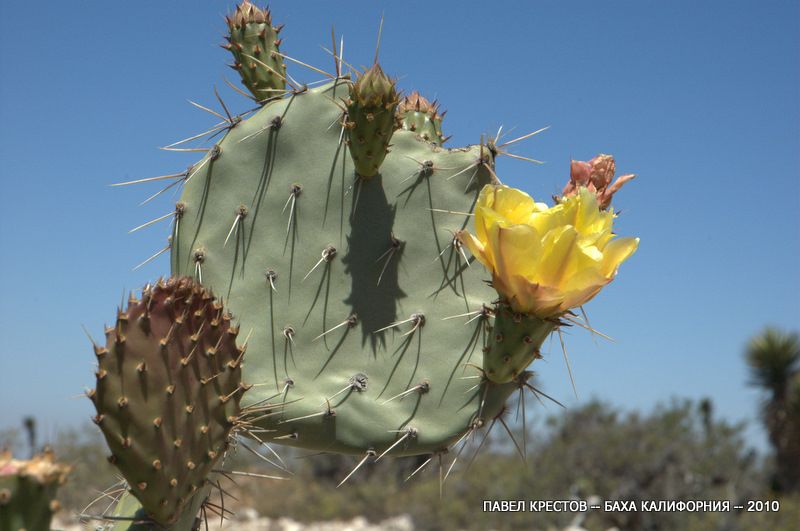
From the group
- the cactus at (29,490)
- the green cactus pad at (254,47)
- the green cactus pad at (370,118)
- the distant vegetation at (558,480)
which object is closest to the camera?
the cactus at (29,490)

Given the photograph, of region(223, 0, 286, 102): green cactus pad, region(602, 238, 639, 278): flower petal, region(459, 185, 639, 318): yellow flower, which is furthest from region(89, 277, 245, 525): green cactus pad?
region(223, 0, 286, 102): green cactus pad

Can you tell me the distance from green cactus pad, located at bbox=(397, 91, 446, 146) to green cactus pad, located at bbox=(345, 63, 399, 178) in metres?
0.35

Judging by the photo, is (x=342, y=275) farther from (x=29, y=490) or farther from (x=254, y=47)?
(x=29, y=490)

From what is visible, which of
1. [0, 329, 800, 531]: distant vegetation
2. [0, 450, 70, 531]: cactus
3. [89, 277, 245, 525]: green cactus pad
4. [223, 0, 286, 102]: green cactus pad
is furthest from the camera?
[0, 329, 800, 531]: distant vegetation

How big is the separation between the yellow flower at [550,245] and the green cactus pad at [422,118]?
768 mm

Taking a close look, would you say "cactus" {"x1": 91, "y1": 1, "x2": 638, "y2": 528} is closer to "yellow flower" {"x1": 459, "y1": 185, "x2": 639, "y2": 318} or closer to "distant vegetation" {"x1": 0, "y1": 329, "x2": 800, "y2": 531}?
"yellow flower" {"x1": 459, "y1": 185, "x2": 639, "y2": 318}

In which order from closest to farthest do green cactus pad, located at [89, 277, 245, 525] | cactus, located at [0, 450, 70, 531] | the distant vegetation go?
1. cactus, located at [0, 450, 70, 531]
2. green cactus pad, located at [89, 277, 245, 525]
3. the distant vegetation

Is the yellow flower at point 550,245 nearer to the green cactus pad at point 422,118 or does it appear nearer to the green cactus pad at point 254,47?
the green cactus pad at point 422,118

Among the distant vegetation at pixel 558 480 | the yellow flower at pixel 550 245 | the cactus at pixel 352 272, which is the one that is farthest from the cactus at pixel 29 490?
the distant vegetation at pixel 558 480

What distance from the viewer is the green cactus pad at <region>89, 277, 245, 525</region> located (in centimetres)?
121

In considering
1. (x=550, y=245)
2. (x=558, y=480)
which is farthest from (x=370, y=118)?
(x=558, y=480)

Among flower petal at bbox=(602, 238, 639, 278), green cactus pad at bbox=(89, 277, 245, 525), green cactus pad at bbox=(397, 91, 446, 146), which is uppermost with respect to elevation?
green cactus pad at bbox=(397, 91, 446, 146)

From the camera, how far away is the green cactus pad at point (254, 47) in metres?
2.02

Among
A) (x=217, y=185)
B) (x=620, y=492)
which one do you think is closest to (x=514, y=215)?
(x=217, y=185)
